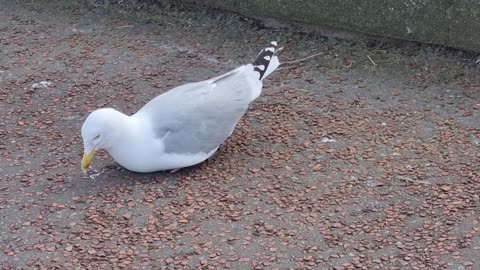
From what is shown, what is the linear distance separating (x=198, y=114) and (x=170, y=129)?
0.45 feet

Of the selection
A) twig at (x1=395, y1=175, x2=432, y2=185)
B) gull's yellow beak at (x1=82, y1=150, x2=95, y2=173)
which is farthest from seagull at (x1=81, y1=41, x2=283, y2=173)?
twig at (x1=395, y1=175, x2=432, y2=185)

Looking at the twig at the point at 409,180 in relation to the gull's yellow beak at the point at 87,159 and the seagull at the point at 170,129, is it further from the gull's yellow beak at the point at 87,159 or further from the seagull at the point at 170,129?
the gull's yellow beak at the point at 87,159

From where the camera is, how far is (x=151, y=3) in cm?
542

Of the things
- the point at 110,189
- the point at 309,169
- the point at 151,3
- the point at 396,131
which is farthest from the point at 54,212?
the point at 151,3

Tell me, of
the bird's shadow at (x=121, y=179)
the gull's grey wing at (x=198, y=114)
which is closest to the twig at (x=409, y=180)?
the gull's grey wing at (x=198, y=114)

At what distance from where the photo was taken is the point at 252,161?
3803 millimetres

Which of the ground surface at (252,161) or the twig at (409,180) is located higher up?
the twig at (409,180)

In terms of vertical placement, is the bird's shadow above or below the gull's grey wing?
below

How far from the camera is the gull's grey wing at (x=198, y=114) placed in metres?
3.65

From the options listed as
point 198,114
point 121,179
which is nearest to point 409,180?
point 198,114

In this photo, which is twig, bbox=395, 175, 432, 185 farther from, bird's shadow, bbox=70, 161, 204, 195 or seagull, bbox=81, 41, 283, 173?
bird's shadow, bbox=70, 161, 204, 195

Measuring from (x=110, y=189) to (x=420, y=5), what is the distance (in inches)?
79.5

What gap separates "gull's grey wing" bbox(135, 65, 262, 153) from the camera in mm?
3648

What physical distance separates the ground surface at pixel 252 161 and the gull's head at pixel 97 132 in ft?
0.49
